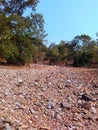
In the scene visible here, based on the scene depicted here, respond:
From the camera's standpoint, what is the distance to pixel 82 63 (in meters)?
35.7

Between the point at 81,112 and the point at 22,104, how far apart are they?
1.13 meters

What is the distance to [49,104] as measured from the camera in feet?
19.5

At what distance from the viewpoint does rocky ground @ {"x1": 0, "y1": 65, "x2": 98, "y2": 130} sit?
5109 mm

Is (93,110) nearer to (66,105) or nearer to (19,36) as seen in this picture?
(66,105)

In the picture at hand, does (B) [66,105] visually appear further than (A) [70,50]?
No

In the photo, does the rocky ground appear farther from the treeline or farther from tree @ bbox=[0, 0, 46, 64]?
the treeline

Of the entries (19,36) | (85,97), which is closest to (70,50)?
(19,36)

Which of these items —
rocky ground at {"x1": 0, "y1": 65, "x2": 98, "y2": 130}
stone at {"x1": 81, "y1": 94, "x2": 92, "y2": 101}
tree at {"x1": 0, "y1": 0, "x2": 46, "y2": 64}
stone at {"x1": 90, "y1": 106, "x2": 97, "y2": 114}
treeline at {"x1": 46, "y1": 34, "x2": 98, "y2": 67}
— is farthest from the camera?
treeline at {"x1": 46, "y1": 34, "x2": 98, "y2": 67}

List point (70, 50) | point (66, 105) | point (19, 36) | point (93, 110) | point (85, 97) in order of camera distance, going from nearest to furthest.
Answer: point (93, 110) < point (66, 105) < point (85, 97) < point (19, 36) < point (70, 50)

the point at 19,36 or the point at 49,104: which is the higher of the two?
the point at 19,36

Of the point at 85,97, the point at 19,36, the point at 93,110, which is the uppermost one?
the point at 19,36

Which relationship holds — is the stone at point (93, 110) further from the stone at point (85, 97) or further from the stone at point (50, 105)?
the stone at point (50, 105)

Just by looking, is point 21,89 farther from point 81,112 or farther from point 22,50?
point 22,50

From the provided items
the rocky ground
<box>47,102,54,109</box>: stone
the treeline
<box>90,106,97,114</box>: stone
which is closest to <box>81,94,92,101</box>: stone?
the rocky ground
